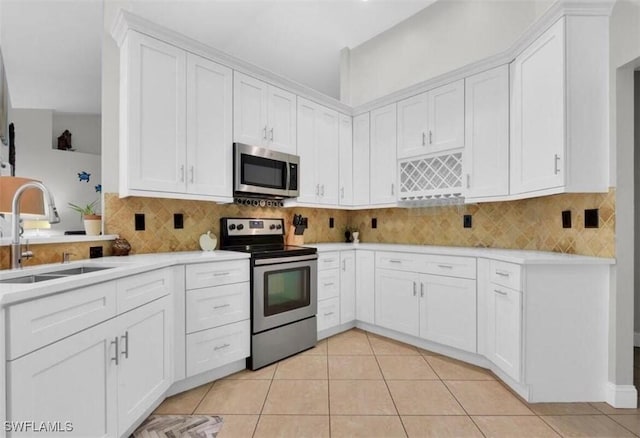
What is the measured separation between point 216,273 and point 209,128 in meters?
1.20

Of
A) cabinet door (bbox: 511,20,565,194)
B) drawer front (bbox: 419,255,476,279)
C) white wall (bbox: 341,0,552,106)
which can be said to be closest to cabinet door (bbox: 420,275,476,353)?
drawer front (bbox: 419,255,476,279)

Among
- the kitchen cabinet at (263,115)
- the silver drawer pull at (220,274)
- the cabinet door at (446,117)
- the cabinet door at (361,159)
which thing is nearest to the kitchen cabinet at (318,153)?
the kitchen cabinet at (263,115)

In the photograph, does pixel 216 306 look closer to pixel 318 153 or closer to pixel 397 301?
pixel 397 301

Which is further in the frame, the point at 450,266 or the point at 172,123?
the point at 450,266

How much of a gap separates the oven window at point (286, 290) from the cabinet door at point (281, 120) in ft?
4.06

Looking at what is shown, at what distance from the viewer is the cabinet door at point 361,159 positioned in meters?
3.67

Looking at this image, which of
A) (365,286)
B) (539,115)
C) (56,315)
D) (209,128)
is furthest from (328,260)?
(56,315)

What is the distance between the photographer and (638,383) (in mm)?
2141

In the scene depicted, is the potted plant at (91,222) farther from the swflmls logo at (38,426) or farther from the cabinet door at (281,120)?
the cabinet door at (281,120)

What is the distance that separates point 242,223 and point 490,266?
2.23 metres

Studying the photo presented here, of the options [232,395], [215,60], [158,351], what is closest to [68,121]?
[215,60]

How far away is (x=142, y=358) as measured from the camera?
1.70 meters

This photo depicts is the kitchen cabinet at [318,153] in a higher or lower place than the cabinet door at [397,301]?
higher

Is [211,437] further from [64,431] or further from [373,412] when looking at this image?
[373,412]
